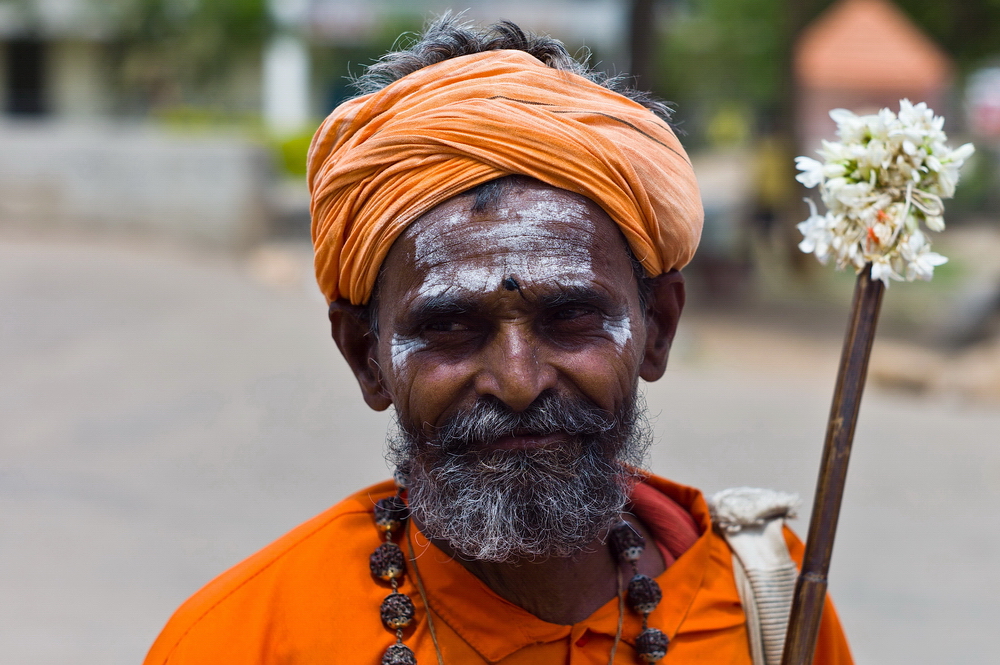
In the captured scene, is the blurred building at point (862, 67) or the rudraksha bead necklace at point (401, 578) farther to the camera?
the blurred building at point (862, 67)

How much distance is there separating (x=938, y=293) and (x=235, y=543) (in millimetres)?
10746

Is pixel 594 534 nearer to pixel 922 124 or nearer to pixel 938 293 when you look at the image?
pixel 922 124

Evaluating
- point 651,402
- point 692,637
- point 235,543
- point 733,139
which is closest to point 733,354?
point 651,402

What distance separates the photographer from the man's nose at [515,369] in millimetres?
1805

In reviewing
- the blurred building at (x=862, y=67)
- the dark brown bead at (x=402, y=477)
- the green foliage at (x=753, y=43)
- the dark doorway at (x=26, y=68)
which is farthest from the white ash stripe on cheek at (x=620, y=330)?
the dark doorway at (x=26, y=68)

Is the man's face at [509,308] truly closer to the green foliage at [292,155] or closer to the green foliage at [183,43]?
the green foliage at [292,155]

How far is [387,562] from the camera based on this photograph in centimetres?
201

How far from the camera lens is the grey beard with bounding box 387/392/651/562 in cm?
185

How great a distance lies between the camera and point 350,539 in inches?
80.8

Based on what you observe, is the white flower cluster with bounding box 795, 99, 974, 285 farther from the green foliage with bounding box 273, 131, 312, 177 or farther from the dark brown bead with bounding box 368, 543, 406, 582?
the green foliage with bounding box 273, 131, 312, 177

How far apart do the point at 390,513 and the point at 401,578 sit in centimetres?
13

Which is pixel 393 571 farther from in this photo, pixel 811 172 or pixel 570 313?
pixel 811 172

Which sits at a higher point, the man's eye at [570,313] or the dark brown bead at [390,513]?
the man's eye at [570,313]

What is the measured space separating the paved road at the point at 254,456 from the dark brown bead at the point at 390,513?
3.10 metres
